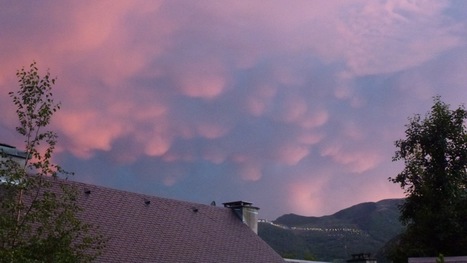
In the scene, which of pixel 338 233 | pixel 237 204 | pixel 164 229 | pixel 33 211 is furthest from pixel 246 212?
pixel 338 233

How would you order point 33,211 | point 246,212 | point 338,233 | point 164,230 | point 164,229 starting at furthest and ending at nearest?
1. point 338,233
2. point 246,212
3. point 164,229
4. point 164,230
5. point 33,211

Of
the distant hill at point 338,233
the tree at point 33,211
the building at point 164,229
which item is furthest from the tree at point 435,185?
the distant hill at point 338,233

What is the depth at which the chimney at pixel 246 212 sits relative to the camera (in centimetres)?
4222

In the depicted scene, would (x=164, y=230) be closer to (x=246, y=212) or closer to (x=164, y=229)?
(x=164, y=229)

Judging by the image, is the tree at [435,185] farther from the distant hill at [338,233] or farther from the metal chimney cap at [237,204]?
the distant hill at [338,233]

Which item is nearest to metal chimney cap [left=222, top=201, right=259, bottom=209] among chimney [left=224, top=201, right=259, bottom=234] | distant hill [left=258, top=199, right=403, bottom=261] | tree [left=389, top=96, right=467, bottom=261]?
chimney [left=224, top=201, right=259, bottom=234]

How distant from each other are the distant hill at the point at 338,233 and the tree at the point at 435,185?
153ft

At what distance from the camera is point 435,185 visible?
37344 millimetres

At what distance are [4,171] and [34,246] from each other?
2.17 meters

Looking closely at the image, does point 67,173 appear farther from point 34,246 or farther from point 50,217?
point 34,246

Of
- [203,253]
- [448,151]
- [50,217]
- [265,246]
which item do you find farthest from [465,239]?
[50,217]

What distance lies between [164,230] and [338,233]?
90.2 metres

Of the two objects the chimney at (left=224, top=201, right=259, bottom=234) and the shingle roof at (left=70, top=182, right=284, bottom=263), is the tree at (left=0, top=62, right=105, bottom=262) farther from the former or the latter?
the chimney at (left=224, top=201, right=259, bottom=234)

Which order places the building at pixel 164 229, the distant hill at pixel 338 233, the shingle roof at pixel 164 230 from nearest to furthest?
the building at pixel 164 229
the shingle roof at pixel 164 230
the distant hill at pixel 338 233
